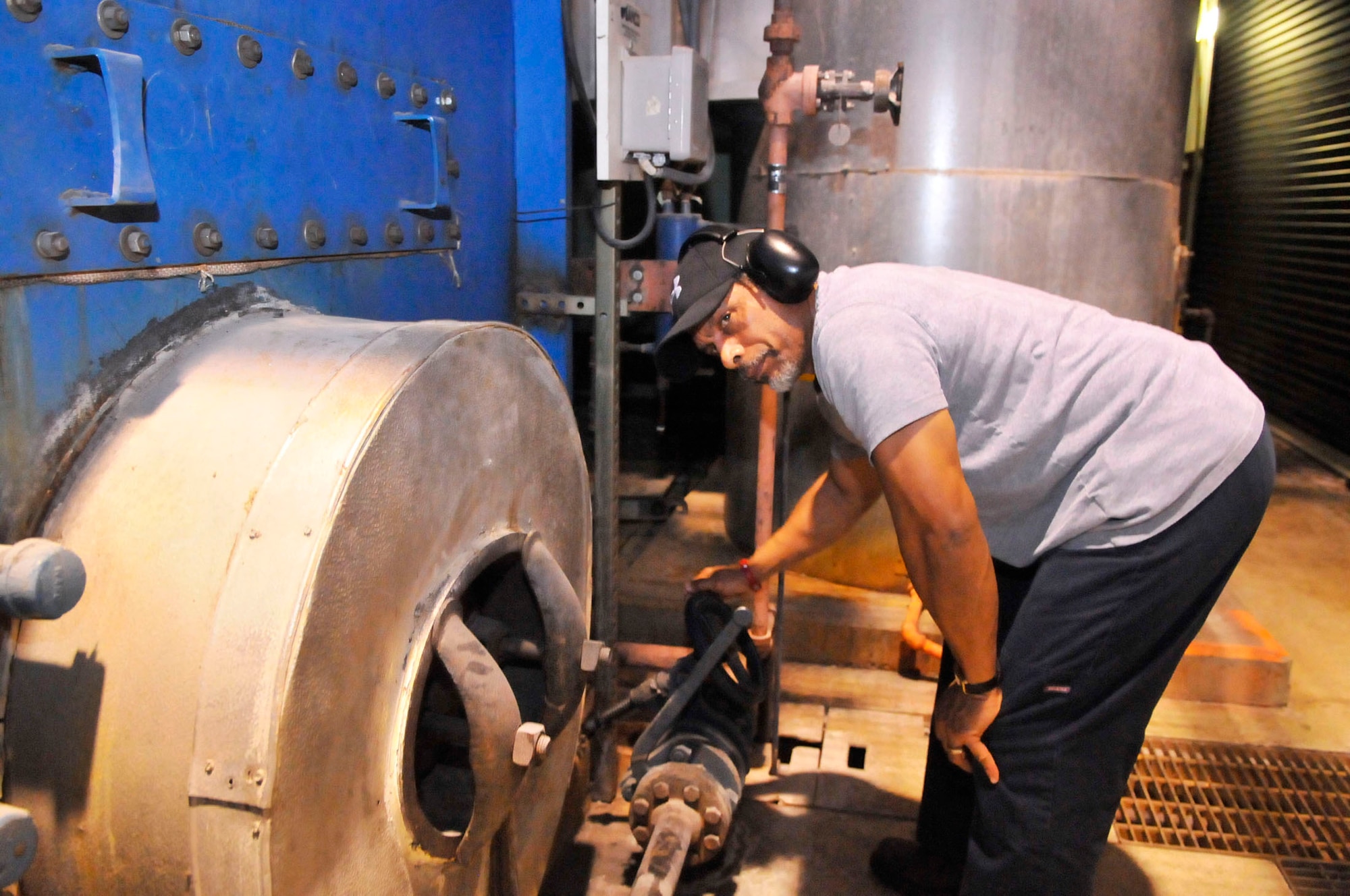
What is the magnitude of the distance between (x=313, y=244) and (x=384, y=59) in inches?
17.0

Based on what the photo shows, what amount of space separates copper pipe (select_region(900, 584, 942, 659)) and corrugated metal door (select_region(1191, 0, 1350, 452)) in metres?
4.41

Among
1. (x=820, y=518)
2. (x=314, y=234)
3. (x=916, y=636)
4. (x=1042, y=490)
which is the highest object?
(x=314, y=234)

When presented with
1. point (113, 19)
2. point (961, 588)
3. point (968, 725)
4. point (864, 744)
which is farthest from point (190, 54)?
point (864, 744)

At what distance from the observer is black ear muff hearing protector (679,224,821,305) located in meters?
1.56

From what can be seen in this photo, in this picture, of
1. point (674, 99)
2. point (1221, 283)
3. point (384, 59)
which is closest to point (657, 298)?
point (674, 99)

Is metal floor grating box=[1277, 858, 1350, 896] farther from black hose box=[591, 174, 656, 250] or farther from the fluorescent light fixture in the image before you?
the fluorescent light fixture

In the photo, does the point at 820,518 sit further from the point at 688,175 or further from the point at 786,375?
the point at 688,175

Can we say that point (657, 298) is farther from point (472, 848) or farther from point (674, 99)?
point (472, 848)

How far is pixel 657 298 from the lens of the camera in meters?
2.33

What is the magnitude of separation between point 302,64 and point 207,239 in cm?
37

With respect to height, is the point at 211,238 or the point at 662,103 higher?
the point at 662,103

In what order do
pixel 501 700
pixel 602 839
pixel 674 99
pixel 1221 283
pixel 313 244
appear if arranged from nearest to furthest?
pixel 501 700 → pixel 313 244 → pixel 674 99 → pixel 602 839 → pixel 1221 283

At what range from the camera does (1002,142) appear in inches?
112

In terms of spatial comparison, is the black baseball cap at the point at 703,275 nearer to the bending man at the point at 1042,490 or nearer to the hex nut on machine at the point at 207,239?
the bending man at the point at 1042,490
